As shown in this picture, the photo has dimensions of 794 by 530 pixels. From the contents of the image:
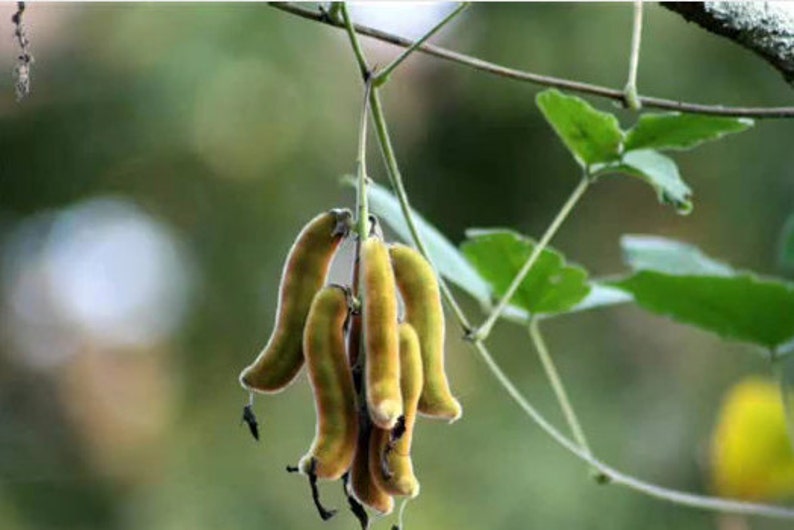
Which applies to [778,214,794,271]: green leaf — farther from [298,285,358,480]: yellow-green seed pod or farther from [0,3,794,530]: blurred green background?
[0,3,794,530]: blurred green background

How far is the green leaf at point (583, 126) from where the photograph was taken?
652 mm

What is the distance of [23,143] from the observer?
3.06 metres

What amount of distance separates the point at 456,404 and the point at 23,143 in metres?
2.77

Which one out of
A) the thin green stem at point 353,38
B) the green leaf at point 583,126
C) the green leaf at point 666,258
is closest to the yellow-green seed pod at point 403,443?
the thin green stem at point 353,38

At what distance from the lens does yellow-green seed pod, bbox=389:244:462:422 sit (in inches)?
17.9

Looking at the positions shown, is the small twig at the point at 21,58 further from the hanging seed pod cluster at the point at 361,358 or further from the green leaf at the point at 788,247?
the green leaf at the point at 788,247

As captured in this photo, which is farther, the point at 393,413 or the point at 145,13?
the point at 145,13

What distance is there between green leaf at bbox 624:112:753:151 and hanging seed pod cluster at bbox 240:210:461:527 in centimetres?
22

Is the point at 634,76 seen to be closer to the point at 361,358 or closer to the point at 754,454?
the point at 361,358

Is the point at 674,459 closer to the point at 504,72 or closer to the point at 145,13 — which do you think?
the point at 145,13

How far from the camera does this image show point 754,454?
3.31ft

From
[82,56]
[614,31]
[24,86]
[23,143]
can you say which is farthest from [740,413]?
[23,143]

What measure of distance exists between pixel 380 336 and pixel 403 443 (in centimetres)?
3

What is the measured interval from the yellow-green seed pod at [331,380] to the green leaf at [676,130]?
26 centimetres
